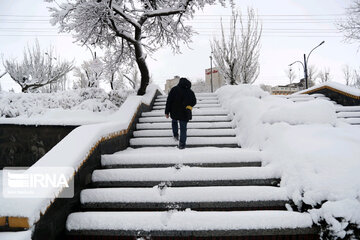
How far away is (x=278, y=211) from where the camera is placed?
2340mm

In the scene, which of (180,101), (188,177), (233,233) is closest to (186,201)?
(188,177)

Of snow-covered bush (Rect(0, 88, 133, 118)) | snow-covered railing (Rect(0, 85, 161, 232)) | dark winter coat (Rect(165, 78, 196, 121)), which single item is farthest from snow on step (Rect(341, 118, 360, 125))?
snow-covered bush (Rect(0, 88, 133, 118))

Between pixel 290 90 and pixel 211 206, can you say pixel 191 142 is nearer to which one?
pixel 211 206

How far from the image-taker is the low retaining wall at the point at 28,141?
462 cm

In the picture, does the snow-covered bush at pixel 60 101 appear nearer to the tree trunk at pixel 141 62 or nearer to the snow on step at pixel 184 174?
the tree trunk at pixel 141 62

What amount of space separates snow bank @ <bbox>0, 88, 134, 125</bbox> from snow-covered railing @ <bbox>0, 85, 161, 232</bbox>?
1.22m

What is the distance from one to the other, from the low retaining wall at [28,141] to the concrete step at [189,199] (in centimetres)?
261

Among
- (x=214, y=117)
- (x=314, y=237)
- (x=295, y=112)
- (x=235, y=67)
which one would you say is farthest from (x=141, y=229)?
(x=235, y=67)

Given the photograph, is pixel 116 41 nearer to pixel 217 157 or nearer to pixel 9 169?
pixel 9 169

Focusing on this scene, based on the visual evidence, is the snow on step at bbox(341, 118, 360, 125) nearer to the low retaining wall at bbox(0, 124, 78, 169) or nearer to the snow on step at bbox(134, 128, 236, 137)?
the snow on step at bbox(134, 128, 236, 137)

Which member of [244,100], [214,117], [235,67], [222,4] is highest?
[222,4]

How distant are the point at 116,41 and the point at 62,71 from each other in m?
11.7

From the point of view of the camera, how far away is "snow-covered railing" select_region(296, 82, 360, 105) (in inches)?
261

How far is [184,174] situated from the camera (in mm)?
2924
